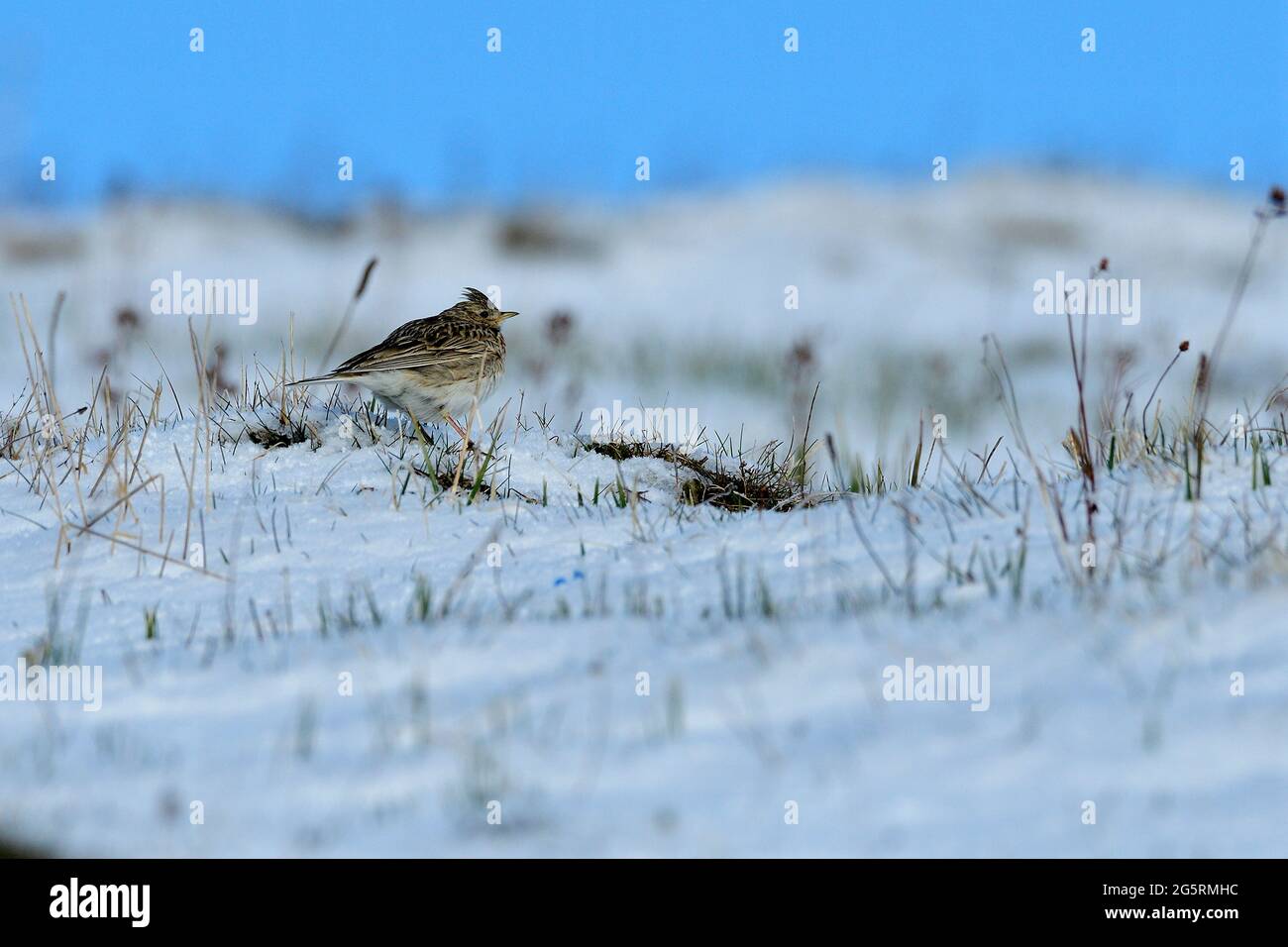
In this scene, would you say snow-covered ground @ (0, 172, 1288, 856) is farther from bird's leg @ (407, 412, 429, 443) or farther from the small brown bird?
the small brown bird

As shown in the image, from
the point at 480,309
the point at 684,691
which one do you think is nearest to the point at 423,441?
the point at 480,309

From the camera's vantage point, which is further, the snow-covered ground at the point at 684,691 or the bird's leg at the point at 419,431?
the bird's leg at the point at 419,431

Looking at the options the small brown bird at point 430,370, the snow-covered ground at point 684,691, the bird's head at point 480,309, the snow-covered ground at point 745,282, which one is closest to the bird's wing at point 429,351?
the small brown bird at point 430,370

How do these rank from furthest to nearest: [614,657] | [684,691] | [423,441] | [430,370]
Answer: [430,370], [423,441], [614,657], [684,691]

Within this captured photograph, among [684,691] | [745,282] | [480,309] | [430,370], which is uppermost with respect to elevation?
[745,282]

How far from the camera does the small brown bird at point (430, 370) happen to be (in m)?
7.11

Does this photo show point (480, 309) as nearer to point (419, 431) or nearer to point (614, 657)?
point (419, 431)

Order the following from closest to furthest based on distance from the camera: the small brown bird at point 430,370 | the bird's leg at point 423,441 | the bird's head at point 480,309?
Answer: the bird's leg at point 423,441 → the small brown bird at point 430,370 → the bird's head at point 480,309

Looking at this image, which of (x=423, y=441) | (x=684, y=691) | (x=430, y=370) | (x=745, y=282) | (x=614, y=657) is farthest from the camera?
(x=745, y=282)

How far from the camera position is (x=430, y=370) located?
7172 mm

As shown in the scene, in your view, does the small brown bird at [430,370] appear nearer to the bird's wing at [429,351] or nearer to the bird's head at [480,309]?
the bird's wing at [429,351]

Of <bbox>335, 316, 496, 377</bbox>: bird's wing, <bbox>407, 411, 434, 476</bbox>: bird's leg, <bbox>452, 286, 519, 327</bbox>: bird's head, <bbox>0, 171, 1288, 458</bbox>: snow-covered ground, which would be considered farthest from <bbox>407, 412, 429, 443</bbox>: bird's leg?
<bbox>0, 171, 1288, 458</bbox>: snow-covered ground

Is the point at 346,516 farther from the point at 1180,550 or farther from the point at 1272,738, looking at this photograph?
the point at 1272,738

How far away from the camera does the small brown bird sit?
7109mm
